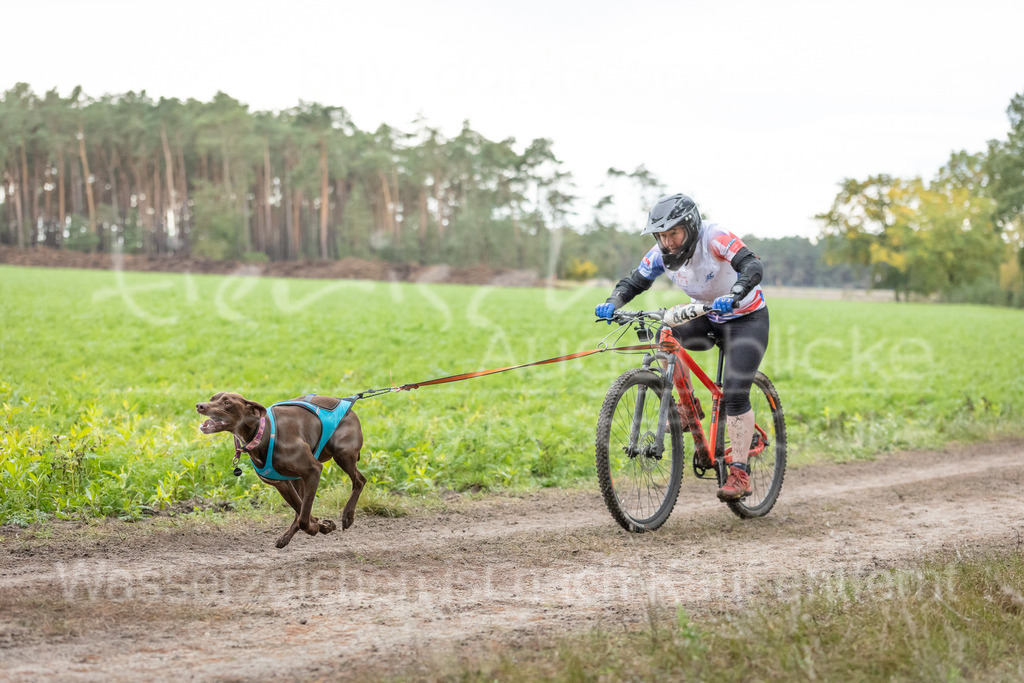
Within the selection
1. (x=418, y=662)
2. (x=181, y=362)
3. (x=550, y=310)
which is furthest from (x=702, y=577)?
(x=550, y=310)

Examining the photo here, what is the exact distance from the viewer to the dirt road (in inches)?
142

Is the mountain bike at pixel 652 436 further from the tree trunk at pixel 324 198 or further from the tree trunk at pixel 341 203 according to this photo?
the tree trunk at pixel 341 203

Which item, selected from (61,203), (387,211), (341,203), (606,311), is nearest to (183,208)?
(61,203)

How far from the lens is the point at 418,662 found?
3.50 meters

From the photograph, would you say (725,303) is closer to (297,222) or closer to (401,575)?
(401,575)

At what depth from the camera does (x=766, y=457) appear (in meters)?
7.02

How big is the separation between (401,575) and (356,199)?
74952 millimetres

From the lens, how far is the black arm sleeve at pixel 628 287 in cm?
619

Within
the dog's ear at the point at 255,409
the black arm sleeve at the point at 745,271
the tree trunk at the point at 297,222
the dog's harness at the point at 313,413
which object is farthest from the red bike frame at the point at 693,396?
the tree trunk at the point at 297,222

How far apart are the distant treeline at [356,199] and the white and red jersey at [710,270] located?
6523 cm

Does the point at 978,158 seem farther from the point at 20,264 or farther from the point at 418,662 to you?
the point at 418,662

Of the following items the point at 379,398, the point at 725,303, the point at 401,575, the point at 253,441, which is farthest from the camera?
the point at 379,398

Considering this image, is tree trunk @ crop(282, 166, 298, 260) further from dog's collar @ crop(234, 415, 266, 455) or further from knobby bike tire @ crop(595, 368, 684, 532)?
dog's collar @ crop(234, 415, 266, 455)

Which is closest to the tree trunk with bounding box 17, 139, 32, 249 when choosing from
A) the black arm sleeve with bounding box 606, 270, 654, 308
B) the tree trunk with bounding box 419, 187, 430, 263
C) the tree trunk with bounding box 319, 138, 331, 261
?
the tree trunk with bounding box 319, 138, 331, 261
